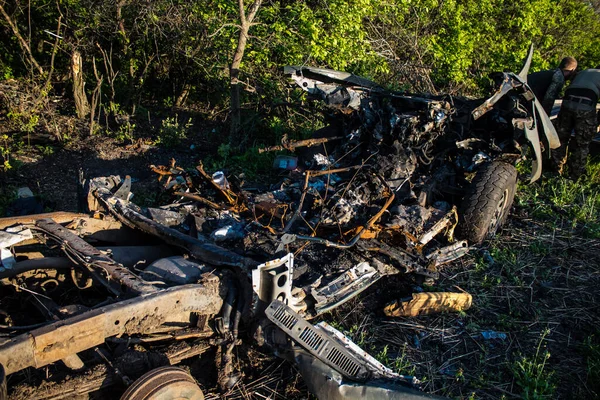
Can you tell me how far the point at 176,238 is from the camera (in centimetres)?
380

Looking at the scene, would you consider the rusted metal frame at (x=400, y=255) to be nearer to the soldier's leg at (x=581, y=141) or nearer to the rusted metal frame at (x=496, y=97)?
the rusted metal frame at (x=496, y=97)

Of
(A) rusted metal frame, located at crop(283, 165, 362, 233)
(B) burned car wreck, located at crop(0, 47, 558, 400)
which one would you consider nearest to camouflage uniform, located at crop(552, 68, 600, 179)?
(B) burned car wreck, located at crop(0, 47, 558, 400)

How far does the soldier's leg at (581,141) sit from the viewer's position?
6.99m

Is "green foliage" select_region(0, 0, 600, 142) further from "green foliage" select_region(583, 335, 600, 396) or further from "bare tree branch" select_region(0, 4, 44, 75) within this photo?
"green foliage" select_region(583, 335, 600, 396)

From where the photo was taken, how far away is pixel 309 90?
6121 millimetres

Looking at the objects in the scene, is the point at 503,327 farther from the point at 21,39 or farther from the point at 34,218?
the point at 21,39

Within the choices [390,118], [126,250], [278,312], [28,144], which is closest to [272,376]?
[278,312]

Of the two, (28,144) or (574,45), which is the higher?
(574,45)

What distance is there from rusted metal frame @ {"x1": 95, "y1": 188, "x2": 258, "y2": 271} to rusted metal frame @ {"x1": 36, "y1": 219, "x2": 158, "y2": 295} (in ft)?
1.79

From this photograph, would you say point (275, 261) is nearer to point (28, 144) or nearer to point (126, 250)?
point (126, 250)

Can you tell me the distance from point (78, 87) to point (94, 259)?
7084 mm

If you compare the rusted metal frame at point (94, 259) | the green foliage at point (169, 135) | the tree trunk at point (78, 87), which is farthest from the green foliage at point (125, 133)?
the rusted metal frame at point (94, 259)

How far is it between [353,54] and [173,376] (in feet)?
22.7

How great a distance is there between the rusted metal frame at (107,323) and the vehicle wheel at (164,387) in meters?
0.32
